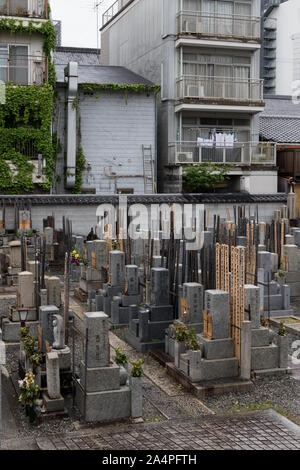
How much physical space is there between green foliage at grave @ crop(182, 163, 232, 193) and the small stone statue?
21.9 metres

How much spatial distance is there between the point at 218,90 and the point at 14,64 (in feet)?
36.9

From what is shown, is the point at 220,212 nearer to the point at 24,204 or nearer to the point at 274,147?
the point at 274,147

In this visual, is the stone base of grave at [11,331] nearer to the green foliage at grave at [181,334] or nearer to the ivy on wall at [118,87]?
the green foliage at grave at [181,334]

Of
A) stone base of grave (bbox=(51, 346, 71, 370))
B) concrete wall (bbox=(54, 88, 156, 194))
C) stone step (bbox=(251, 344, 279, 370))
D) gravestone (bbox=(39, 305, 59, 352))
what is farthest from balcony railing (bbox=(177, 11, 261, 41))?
stone base of grave (bbox=(51, 346, 71, 370))

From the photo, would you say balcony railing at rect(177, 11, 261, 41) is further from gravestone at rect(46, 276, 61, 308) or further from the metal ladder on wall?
gravestone at rect(46, 276, 61, 308)

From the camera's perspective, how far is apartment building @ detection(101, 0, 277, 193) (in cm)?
3362

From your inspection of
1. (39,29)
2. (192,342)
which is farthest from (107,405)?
(39,29)

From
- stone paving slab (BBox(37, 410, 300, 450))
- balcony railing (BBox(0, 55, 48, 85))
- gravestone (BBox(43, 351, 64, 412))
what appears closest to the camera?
stone paving slab (BBox(37, 410, 300, 450))

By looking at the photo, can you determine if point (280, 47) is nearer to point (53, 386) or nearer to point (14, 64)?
point (14, 64)

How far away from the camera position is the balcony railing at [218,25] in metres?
33.6

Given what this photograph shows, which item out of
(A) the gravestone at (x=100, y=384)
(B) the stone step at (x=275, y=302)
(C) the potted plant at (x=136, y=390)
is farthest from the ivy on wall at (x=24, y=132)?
(C) the potted plant at (x=136, y=390)

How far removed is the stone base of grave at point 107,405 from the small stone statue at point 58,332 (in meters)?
1.36

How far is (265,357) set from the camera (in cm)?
1239

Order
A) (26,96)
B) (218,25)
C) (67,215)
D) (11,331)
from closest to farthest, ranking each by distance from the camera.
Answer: (11,331), (67,215), (26,96), (218,25)
